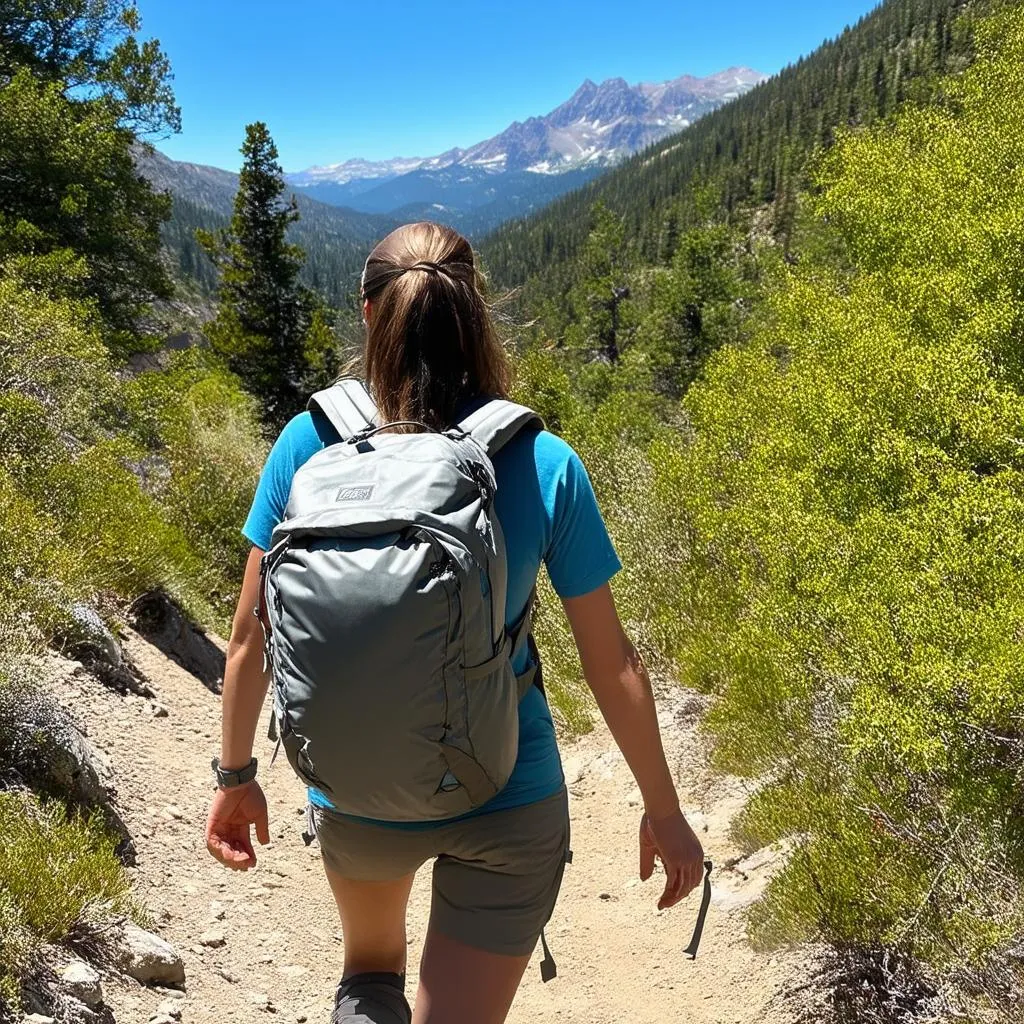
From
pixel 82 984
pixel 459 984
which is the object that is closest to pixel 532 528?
pixel 459 984

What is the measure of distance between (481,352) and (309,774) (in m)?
0.81

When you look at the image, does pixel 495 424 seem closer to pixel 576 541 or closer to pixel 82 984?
pixel 576 541

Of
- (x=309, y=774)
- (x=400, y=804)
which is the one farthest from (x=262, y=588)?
(x=400, y=804)

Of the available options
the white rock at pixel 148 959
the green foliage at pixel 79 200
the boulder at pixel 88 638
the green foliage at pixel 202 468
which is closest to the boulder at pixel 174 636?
the boulder at pixel 88 638

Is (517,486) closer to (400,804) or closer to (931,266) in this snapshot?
(400,804)

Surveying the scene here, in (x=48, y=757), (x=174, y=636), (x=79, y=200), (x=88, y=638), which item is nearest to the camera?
(x=48, y=757)

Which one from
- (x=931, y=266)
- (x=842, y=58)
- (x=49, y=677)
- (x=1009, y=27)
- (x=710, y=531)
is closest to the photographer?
(x=49, y=677)

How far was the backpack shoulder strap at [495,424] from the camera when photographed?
1.40 m

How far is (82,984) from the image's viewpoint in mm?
2438

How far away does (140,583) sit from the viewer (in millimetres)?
6762

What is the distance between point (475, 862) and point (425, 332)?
0.97m

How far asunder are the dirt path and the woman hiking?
5.63 feet

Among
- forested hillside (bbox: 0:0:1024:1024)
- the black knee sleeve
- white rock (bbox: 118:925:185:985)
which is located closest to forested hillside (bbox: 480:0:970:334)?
forested hillside (bbox: 0:0:1024:1024)

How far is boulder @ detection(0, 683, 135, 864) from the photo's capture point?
10.7ft
